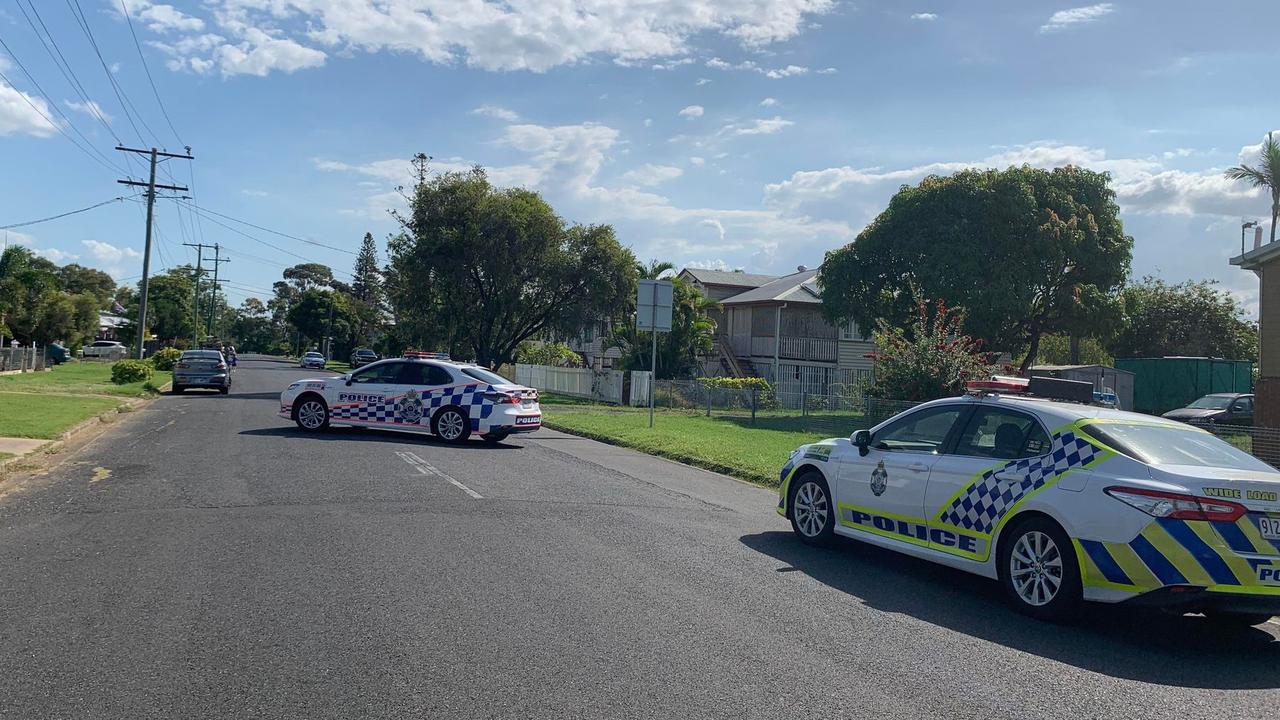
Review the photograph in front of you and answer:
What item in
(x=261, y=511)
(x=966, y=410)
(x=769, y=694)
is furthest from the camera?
(x=261, y=511)

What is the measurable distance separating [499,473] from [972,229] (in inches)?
979

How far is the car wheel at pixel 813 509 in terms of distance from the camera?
876cm

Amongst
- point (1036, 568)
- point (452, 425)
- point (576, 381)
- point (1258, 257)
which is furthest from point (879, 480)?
point (576, 381)

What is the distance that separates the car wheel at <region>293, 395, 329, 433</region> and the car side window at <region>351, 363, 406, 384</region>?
29.6 inches

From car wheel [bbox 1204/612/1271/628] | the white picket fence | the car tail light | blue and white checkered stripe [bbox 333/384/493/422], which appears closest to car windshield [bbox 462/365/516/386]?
blue and white checkered stripe [bbox 333/384/493/422]

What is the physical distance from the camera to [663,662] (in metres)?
5.25

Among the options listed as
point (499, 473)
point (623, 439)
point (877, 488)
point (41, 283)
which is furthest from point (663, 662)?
point (41, 283)

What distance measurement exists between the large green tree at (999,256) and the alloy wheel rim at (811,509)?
25133 millimetres

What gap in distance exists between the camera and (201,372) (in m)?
33.1

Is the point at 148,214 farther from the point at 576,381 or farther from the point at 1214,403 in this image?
the point at 1214,403

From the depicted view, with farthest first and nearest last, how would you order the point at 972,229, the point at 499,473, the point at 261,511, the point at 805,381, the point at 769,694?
the point at 805,381, the point at 972,229, the point at 499,473, the point at 261,511, the point at 769,694

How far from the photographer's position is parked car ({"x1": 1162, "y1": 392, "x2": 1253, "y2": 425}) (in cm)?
2514

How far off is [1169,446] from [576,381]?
34.7m

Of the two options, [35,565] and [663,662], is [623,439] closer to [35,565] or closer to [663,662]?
[35,565]
